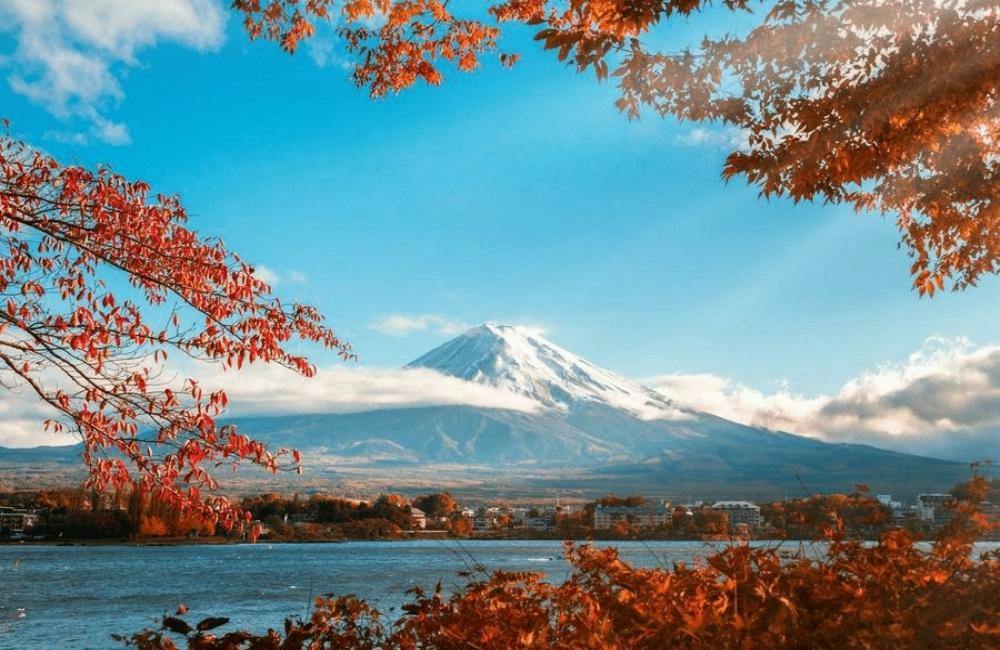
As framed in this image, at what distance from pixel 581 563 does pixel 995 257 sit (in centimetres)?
524

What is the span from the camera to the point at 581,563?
4.84 meters

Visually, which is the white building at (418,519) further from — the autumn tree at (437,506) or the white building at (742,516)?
the white building at (742,516)

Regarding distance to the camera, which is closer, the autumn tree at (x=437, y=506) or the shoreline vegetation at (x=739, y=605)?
the shoreline vegetation at (x=739, y=605)

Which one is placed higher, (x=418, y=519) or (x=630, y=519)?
(x=630, y=519)

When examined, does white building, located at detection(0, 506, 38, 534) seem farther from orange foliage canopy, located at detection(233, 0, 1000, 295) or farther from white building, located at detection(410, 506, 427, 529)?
orange foliage canopy, located at detection(233, 0, 1000, 295)

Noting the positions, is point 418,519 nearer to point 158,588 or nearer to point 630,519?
point 158,588

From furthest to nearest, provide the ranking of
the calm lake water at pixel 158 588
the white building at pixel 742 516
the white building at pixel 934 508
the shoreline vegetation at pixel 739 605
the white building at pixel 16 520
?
the white building at pixel 16 520
the calm lake water at pixel 158 588
the white building at pixel 742 516
the white building at pixel 934 508
the shoreline vegetation at pixel 739 605

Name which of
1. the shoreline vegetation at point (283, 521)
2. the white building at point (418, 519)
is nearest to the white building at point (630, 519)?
the shoreline vegetation at point (283, 521)

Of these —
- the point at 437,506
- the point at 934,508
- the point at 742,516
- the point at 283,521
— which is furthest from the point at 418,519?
the point at 934,508

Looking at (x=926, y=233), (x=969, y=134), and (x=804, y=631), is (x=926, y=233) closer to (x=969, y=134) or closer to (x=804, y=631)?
(x=969, y=134)

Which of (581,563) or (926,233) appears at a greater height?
(926,233)

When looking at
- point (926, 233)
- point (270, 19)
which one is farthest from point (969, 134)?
point (270, 19)

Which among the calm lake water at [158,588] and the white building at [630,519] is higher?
the white building at [630,519]

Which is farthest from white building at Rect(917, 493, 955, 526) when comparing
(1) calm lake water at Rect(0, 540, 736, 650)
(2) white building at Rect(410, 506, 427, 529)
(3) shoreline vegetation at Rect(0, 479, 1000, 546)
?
(2) white building at Rect(410, 506, 427, 529)
